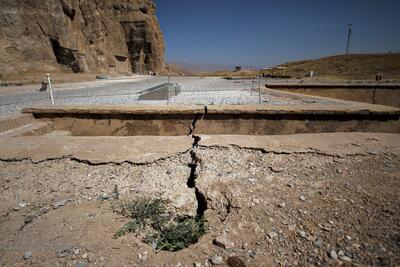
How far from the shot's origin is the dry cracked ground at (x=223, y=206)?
6.15 feet

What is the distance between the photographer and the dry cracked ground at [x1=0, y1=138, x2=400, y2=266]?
1876 mm

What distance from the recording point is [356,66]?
28969 millimetres

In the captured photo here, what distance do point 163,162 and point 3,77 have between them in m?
21.6

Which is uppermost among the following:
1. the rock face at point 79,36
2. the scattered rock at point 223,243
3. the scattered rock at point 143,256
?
the rock face at point 79,36

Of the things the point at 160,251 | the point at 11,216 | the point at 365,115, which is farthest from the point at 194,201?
the point at 365,115

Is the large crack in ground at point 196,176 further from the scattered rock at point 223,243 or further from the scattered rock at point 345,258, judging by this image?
the scattered rock at point 345,258

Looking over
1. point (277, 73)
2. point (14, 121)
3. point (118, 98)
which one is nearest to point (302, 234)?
point (14, 121)

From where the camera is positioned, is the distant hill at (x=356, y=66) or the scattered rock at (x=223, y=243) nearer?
the scattered rock at (x=223, y=243)

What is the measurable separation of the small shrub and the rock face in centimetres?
2275

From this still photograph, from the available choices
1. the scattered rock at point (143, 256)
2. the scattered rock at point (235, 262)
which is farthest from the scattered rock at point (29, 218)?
the scattered rock at point (235, 262)

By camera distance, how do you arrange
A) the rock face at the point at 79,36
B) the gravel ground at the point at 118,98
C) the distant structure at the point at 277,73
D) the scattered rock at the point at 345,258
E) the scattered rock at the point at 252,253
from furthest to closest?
the distant structure at the point at 277,73 < the rock face at the point at 79,36 < the gravel ground at the point at 118,98 < the scattered rock at the point at 252,253 < the scattered rock at the point at 345,258

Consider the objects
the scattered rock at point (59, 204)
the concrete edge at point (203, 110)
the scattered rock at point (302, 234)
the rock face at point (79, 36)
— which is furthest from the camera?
the rock face at point (79, 36)

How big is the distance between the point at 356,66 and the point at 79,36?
1360 inches

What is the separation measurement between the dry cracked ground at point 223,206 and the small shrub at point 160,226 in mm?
83
